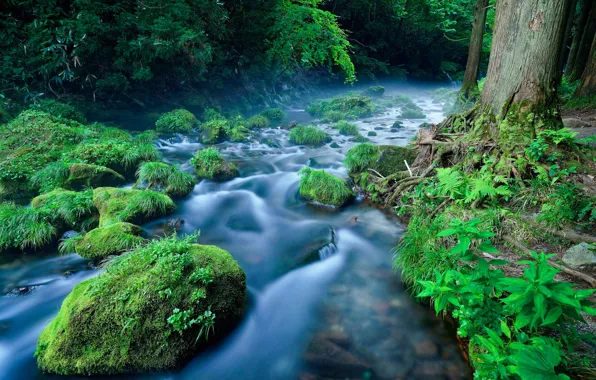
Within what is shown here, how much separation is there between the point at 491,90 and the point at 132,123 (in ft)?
42.2

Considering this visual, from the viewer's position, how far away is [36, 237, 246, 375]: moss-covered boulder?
324 cm

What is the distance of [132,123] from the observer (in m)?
13.1

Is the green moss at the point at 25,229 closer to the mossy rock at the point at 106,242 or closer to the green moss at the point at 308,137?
the mossy rock at the point at 106,242

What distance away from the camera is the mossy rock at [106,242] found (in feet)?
16.4

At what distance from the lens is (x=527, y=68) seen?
5.09 m

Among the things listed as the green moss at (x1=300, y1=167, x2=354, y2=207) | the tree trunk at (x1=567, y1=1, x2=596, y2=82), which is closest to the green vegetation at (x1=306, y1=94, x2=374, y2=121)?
the tree trunk at (x1=567, y1=1, x2=596, y2=82)

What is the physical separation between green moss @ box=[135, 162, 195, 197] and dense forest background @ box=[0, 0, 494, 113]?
20.5ft

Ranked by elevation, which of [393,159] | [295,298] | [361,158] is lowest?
[295,298]

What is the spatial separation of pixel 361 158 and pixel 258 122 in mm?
8443

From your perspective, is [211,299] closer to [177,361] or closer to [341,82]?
[177,361]

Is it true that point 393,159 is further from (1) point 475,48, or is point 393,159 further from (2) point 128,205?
(1) point 475,48

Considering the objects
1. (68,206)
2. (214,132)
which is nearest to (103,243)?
(68,206)

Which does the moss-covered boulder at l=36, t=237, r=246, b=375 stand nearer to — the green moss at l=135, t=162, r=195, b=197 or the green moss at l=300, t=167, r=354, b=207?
the green moss at l=300, t=167, r=354, b=207

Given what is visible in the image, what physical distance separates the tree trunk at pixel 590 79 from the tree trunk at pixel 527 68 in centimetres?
584
